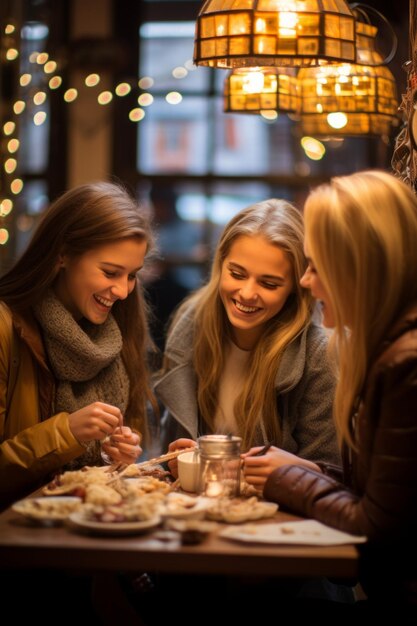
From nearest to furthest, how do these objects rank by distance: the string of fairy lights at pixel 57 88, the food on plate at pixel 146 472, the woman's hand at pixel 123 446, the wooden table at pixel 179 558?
the wooden table at pixel 179 558
the food on plate at pixel 146 472
the woman's hand at pixel 123 446
the string of fairy lights at pixel 57 88

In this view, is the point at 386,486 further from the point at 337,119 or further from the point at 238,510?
the point at 337,119

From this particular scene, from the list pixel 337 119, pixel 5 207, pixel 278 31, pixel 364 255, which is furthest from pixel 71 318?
pixel 5 207

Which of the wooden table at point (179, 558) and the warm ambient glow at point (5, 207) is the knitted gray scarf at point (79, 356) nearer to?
the wooden table at point (179, 558)

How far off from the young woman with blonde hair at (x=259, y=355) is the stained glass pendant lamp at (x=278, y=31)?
0.61m

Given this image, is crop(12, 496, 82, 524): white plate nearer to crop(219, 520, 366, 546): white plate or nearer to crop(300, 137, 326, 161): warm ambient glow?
crop(219, 520, 366, 546): white plate

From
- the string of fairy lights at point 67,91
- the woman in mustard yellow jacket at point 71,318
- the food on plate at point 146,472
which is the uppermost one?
the string of fairy lights at point 67,91

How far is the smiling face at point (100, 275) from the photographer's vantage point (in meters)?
3.01

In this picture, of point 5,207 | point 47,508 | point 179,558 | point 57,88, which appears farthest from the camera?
point 57,88

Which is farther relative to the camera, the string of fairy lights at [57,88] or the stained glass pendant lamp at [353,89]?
the string of fairy lights at [57,88]

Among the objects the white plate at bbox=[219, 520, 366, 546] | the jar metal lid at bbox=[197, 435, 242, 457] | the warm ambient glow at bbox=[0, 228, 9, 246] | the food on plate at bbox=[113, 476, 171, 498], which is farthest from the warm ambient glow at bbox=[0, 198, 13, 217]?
the white plate at bbox=[219, 520, 366, 546]

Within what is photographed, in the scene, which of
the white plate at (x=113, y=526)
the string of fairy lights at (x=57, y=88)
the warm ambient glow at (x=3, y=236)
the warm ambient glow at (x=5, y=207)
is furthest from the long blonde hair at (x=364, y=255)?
the string of fairy lights at (x=57, y=88)

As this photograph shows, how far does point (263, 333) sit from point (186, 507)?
1099 millimetres

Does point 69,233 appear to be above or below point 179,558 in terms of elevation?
above

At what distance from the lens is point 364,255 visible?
2.16 metres
